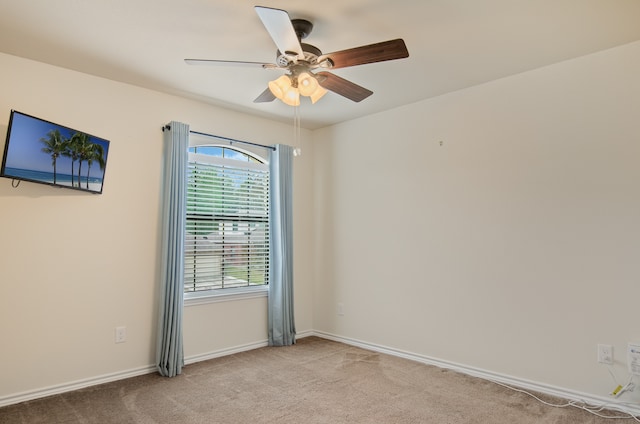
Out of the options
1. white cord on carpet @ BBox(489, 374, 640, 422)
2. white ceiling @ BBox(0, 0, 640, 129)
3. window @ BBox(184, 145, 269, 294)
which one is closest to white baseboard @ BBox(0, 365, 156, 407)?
window @ BBox(184, 145, 269, 294)

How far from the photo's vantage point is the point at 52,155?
2.84 m

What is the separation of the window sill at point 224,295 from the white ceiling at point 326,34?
77.1 inches

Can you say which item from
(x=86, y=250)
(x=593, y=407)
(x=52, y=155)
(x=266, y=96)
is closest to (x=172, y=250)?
(x=86, y=250)

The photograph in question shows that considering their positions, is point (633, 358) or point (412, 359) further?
point (412, 359)

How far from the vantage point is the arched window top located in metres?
3.92

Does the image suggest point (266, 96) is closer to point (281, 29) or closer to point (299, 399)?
point (281, 29)

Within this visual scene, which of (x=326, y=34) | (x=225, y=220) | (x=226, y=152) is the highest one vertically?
(x=326, y=34)

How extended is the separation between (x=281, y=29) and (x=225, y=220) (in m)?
2.38

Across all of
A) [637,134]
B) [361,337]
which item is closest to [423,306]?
[361,337]

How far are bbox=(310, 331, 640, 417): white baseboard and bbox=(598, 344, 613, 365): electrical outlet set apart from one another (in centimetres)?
25

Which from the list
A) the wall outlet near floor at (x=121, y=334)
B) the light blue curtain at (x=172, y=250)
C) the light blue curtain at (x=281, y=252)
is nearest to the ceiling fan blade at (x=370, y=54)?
the light blue curtain at (x=172, y=250)

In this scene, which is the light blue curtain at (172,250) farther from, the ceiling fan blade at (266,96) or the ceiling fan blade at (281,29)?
the ceiling fan blade at (281,29)

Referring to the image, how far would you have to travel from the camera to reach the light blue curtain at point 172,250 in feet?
10.9

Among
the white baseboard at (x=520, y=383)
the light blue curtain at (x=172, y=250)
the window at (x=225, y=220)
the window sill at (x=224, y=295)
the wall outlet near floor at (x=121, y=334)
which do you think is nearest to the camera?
the white baseboard at (x=520, y=383)
